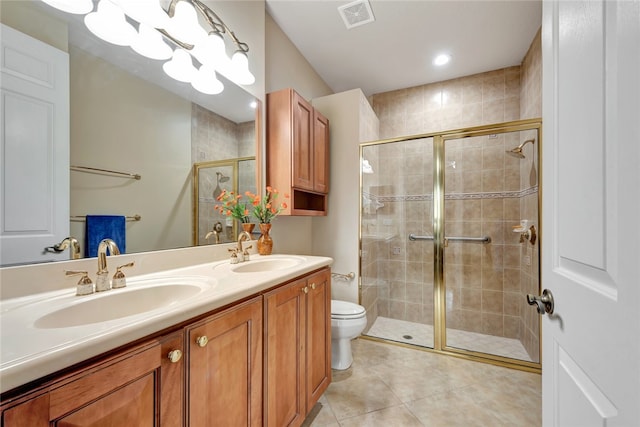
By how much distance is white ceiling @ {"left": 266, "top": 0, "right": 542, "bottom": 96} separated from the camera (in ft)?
6.40

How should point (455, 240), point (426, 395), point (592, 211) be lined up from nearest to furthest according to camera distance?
Result: point (592, 211) → point (426, 395) → point (455, 240)

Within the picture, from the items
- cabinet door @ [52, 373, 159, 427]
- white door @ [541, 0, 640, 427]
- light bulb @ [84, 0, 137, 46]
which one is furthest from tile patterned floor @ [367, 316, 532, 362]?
light bulb @ [84, 0, 137, 46]

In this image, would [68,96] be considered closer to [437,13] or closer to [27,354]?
[27,354]

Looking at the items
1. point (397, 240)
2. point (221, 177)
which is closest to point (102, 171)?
point (221, 177)

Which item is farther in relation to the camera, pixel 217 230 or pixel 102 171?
pixel 217 230

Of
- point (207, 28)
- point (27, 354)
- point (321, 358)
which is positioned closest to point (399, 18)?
point (207, 28)

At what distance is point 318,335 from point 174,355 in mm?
914

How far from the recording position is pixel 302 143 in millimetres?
2041

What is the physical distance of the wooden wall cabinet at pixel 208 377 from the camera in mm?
488

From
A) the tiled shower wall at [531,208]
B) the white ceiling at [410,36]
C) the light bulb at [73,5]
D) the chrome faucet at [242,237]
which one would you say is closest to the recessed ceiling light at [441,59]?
the white ceiling at [410,36]

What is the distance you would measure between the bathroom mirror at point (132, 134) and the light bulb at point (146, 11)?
0.15 metres

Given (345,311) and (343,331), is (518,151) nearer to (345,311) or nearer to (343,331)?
(345,311)

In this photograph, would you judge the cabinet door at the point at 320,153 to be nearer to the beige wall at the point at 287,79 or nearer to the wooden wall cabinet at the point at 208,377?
the beige wall at the point at 287,79

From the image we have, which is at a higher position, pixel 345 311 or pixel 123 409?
pixel 123 409
